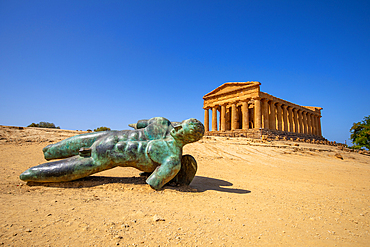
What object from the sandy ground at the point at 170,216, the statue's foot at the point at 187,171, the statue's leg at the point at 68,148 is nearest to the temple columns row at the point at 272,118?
the sandy ground at the point at 170,216

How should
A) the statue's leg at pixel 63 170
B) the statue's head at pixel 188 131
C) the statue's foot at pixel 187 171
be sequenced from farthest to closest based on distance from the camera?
the statue's foot at pixel 187 171
the statue's head at pixel 188 131
the statue's leg at pixel 63 170

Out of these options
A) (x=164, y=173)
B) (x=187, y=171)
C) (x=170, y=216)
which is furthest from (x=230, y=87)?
(x=170, y=216)

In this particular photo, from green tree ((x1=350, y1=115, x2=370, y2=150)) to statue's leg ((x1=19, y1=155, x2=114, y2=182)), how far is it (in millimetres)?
29101

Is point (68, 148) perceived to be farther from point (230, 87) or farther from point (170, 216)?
point (230, 87)

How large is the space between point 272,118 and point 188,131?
26056 millimetres

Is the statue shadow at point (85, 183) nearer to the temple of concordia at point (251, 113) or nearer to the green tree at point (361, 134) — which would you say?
the temple of concordia at point (251, 113)

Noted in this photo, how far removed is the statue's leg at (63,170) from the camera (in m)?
3.11

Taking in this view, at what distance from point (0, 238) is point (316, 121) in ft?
160

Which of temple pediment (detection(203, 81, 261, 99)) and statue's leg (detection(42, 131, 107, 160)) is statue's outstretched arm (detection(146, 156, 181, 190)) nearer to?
statue's leg (detection(42, 131, 107, 160))

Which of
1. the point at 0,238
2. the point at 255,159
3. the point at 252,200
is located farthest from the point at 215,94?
the point at 0,238

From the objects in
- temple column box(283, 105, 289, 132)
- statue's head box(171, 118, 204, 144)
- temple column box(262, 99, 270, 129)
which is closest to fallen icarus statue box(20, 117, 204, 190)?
statue's head box(171, 118, 204, 144)

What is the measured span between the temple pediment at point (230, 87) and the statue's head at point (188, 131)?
23402 millimetres

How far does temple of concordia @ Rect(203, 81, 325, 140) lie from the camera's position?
24328 mm

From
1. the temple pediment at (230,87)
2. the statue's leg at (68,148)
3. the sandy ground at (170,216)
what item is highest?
the temple pediment at (230,87)
